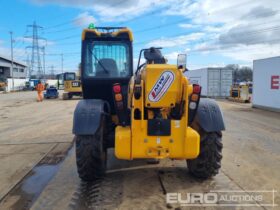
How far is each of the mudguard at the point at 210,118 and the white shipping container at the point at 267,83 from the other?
1469 centimetres

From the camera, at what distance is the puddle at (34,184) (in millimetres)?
5215

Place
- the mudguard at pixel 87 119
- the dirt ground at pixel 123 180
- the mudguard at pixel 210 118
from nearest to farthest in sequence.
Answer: the dirt ground at pixel 123 180 < the mudguard at pixel 87 119 < the mudguard at pixel 210 118

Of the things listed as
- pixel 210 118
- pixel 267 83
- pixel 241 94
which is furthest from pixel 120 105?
pixel 241 94

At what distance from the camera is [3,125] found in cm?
1471

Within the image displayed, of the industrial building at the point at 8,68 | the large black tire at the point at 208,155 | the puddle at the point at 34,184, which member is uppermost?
the industrial building at the point at 8,68

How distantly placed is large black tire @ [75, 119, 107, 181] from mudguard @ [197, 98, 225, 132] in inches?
68.4

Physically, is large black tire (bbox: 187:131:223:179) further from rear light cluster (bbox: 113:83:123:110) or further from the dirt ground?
rear light cluster (bbox: 113:83:123:110)

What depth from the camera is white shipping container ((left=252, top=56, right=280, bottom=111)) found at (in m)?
19.4

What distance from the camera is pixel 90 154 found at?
5691 mm

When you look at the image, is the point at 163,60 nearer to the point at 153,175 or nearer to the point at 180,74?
the point at 180,74

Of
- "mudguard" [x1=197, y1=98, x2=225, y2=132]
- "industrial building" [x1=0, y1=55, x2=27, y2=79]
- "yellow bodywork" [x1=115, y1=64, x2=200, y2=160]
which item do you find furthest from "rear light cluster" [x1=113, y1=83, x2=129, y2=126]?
"industrial building" [x1=0, y1=55, x2=27, y2=79]

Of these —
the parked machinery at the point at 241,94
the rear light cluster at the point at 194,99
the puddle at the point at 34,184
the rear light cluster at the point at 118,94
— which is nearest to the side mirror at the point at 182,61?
the rear light cluster at the point at 194,99

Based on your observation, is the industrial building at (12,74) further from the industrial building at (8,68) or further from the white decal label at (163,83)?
the white decal label at (163,83)

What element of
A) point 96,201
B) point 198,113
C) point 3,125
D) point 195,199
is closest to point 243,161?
point 198,113
